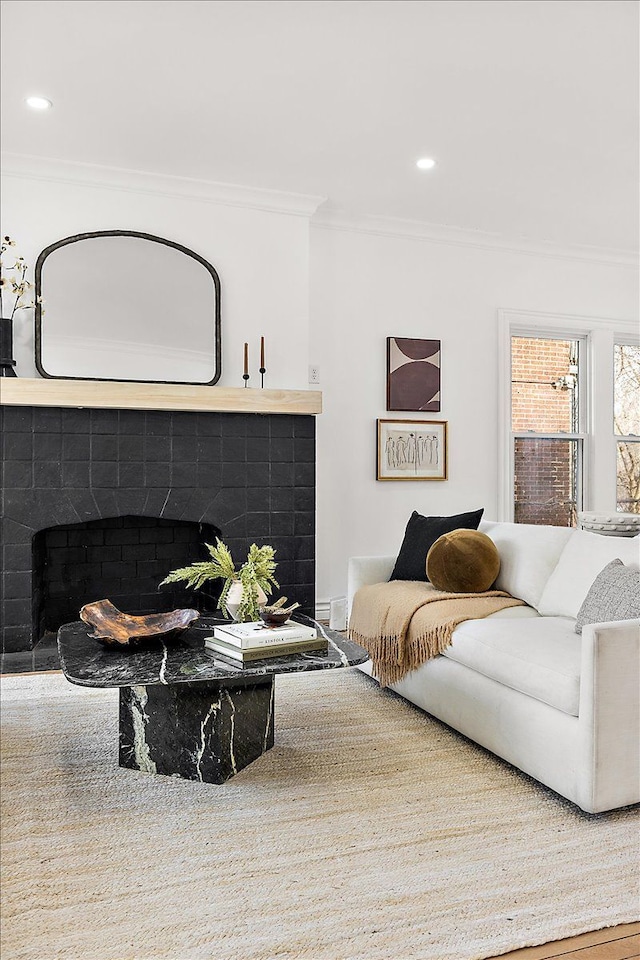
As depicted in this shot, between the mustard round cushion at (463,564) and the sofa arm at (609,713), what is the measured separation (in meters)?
1.07

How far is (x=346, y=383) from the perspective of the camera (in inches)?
189

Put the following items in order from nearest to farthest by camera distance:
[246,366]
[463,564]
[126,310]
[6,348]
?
[463,564], [6,348], [126,310], [246,366]

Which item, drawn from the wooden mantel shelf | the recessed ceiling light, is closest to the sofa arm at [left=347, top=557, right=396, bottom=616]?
the wooden mantel shelf

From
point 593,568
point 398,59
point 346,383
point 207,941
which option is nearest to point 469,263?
point 346,383

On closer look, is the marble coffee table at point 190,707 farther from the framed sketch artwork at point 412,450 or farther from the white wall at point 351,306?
the framed sketch artwork at point 412,450

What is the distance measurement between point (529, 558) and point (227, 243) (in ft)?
8.28

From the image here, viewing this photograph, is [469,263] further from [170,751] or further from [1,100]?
[170,751]

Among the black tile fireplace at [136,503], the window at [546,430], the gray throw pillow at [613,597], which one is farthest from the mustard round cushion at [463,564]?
the window at [546,430]

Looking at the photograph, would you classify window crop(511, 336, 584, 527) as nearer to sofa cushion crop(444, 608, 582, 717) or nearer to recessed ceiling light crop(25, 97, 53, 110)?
sofa cushion crop(444, 608, 582, 717)

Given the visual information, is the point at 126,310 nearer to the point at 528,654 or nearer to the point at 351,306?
the point at 351,306

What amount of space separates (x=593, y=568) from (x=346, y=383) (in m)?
2.39

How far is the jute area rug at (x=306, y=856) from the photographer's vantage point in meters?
1.56

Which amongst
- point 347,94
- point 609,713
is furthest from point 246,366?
point 609,713

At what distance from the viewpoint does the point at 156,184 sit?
13.6ft
